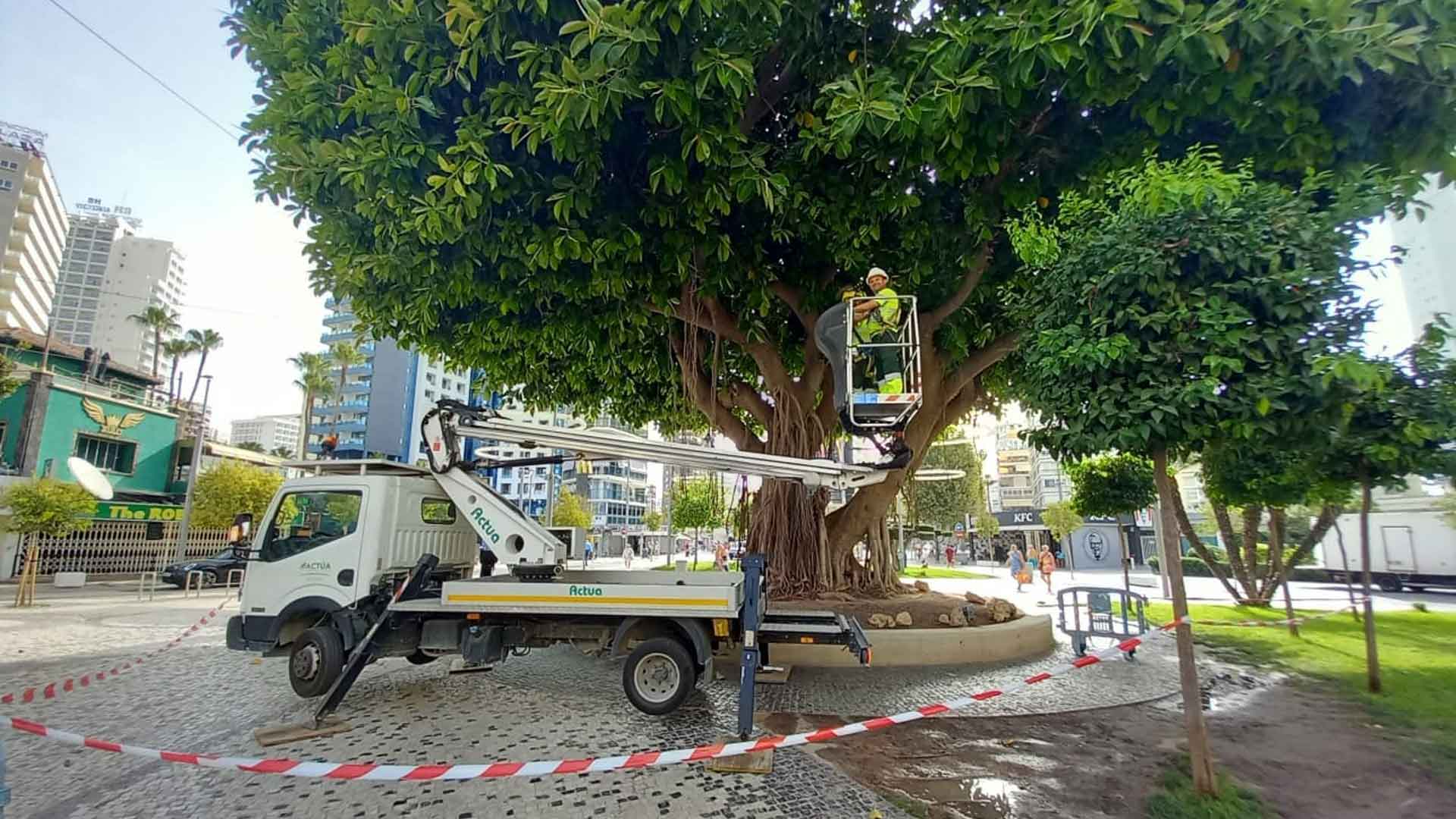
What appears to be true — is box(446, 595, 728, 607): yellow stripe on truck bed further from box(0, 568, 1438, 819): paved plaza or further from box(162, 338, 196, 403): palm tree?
box(162, 338, 196, 403): palm tree

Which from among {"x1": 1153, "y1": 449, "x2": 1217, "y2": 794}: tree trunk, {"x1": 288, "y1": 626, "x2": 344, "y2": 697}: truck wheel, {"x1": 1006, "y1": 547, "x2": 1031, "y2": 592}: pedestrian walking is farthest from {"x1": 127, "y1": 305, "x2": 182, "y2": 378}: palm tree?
{"x1": 1153, "y1": 449, "x2": 1217, "y2": 794}: tree trunk

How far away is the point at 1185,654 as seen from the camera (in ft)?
14.2

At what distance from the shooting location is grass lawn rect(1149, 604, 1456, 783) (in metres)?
5.36

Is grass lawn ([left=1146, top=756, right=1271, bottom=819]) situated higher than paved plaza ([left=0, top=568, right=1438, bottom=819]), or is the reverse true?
grass lawn ([left=1146, top=756, right=1271, bottom=819])

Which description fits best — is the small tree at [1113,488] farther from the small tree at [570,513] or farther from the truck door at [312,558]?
the small tree at [570,513]

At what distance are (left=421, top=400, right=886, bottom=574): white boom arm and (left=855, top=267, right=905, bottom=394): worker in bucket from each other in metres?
1.07

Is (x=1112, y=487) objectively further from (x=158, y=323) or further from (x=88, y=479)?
(x=158, y=323)

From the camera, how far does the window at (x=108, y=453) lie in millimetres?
24172

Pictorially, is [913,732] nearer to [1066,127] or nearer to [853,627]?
[853,627]

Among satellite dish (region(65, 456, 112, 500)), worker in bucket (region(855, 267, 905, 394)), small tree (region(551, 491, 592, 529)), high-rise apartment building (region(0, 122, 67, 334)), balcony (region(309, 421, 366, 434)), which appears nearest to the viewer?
worker in bucket (region(855, 267, 905, 394))

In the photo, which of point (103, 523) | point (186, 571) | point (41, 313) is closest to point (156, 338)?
point (103, 523)

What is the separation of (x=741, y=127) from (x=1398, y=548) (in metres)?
26.2

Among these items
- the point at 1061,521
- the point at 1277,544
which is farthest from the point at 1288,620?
the point at 1061,521

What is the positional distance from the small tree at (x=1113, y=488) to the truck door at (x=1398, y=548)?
15.9 m
